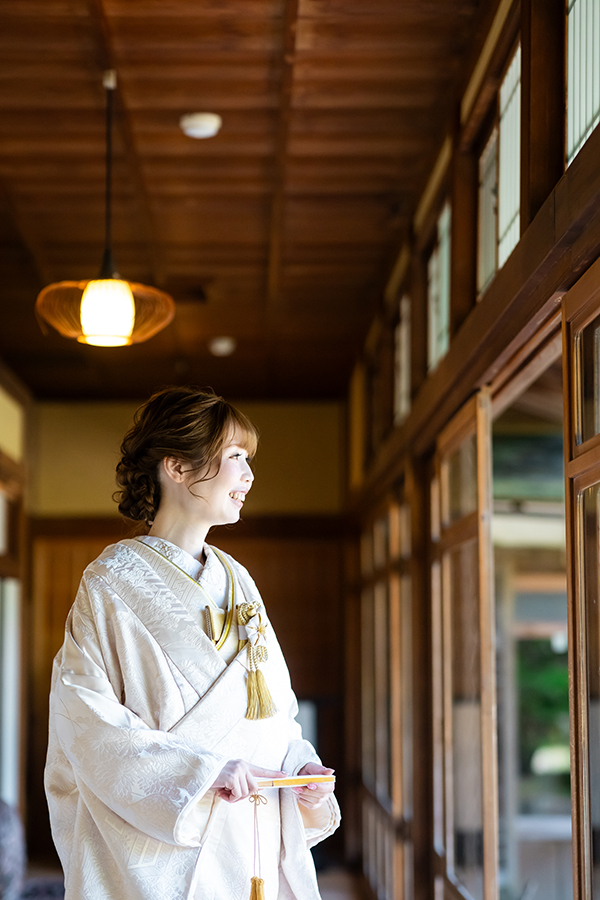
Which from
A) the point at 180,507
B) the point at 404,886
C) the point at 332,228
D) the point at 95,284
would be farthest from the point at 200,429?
the point at 404,886

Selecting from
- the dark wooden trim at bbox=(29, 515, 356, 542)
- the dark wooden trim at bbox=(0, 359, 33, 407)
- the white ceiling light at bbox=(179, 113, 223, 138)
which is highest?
the white ceiling light at bbox=(179, 113, 223, 138)

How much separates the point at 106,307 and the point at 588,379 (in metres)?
1.93

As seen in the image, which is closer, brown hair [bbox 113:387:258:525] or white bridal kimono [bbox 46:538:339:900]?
white bridal kimono [bbox 46:538:339:900]

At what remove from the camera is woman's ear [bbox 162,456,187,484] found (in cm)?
197

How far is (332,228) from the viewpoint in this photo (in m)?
4.59

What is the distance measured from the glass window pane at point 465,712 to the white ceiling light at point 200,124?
1704mm

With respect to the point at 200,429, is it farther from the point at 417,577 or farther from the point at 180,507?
the point at 417,577

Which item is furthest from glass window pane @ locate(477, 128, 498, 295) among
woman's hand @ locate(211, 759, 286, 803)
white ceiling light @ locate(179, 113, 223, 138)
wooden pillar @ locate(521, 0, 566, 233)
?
woman's hand @ locate(211, 759, 286, 803)

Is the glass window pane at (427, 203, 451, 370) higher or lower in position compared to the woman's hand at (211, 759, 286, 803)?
higher

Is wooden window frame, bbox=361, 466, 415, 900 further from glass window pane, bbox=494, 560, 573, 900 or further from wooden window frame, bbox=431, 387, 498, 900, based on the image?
glass window pane, bbox=494, 560, 573, 900

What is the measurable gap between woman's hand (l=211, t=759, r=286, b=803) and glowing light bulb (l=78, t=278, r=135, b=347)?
2.03m

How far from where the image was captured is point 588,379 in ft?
6.51

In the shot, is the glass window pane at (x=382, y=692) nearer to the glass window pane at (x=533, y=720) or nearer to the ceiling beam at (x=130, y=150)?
the glass window pane at (x=533, y=720)

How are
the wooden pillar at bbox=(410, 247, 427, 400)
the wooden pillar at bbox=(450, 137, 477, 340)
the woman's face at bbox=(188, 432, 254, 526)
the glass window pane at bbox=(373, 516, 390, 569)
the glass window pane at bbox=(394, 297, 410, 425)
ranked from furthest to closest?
the glass window pane at bbox=(373, 516, 390, 569)
the glass window pane at bbox=(394, 297, 410, 425)
the wooden pillar at bbox=(410, 247, 427, 400)
the wooden pillar at bbox=(450, 137, 477, 340)
the woman's face at bbox=(188, 432, 254, 526)
